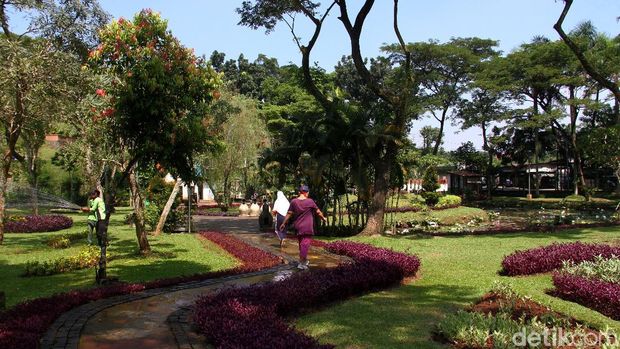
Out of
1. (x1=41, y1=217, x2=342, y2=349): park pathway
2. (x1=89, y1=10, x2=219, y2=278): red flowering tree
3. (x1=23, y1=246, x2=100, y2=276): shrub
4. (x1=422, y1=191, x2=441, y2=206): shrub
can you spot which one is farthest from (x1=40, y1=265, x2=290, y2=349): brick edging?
(x1=422, y1=191, x2=441, y2=206): shrub

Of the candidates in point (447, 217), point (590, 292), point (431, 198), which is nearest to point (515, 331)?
point (590, 292)

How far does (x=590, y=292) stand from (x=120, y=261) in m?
9.66

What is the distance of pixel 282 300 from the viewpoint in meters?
6.96

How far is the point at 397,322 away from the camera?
6.54m

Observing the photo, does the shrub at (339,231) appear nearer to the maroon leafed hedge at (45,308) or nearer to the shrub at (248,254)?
the shrub at (248,254)

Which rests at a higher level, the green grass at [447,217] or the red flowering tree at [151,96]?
the red flowering tree at [151,96]

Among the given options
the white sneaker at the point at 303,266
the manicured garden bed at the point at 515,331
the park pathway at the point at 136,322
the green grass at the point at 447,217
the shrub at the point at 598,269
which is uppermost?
the green grass at the point at 447,217

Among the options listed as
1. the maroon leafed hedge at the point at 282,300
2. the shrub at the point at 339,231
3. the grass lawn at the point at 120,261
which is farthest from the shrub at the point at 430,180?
the maroon leafed hedge at the point at 282,300

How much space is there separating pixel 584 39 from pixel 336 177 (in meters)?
23.7

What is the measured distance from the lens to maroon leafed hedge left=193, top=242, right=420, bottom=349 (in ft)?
17.4

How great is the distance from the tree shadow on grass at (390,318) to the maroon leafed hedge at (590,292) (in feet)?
4.28

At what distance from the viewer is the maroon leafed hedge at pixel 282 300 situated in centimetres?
530

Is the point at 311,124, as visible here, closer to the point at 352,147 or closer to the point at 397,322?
the point at 352,147

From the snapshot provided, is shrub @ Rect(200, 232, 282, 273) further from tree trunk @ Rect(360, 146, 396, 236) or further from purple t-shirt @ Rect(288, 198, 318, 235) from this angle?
tree trunk @ Rect(360, 146, 396, 236)
